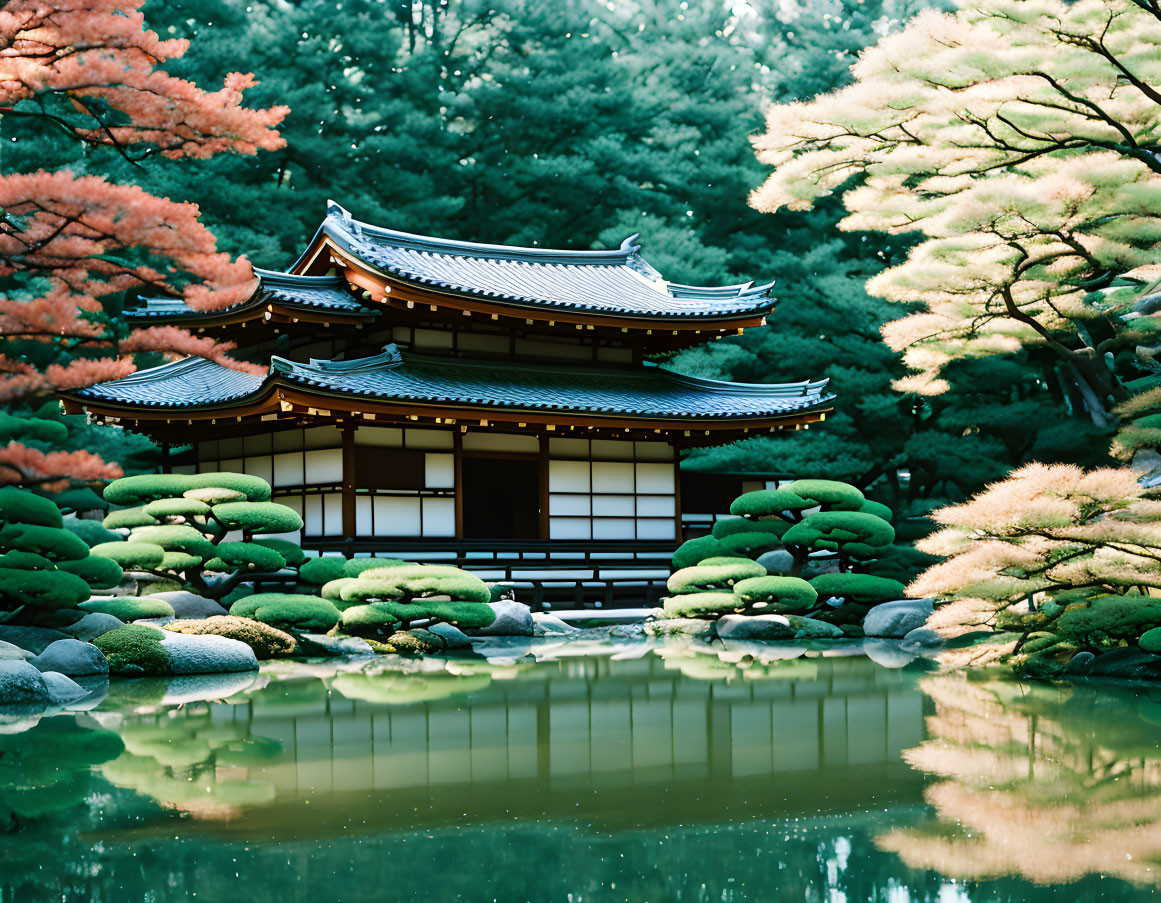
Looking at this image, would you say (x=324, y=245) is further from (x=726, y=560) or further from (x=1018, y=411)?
(x=1018, y=411)

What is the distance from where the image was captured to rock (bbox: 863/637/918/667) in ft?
38.6

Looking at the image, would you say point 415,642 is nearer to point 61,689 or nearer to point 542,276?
point 61,689

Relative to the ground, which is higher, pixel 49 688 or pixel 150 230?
pixel 150 230

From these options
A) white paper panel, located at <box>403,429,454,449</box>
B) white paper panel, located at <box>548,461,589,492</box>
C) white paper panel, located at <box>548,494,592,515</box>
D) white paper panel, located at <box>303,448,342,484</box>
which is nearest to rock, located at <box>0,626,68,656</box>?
white paper panel, located at <box>303,448,342,484</box>

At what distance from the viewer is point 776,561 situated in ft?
57.1

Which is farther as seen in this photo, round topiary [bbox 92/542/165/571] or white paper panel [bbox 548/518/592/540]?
white paper panel [bbox 548/518/592/540]

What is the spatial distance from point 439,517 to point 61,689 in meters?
8.85

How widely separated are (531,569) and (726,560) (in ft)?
10.9

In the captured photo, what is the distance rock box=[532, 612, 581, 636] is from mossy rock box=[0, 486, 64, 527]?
21.1ft

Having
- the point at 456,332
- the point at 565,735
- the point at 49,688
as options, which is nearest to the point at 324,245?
the point at 456,332

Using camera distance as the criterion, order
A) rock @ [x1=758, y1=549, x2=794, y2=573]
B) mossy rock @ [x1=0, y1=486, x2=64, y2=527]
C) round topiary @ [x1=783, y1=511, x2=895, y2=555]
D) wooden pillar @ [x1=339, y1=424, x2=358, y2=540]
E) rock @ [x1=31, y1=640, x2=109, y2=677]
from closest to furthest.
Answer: rock @ [x1=31, y1=640, x2=109, y2=677] → mossy rock @ [x1=0, y1=486, x2=64, y2=527] → round topiary @ [x1=783, y1=511, x2=895, y2=555] → wooden pillar @ [x1=339, y1=424, x2=358, y2=540] → rock @ [x1=758, y1=549, x2=794, y2=573]

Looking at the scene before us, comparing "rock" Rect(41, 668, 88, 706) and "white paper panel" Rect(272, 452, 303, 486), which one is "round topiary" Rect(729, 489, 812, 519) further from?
"rock" Rect(41, 668, 88, 706)

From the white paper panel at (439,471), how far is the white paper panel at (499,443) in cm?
46

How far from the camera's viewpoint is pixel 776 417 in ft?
63.1
